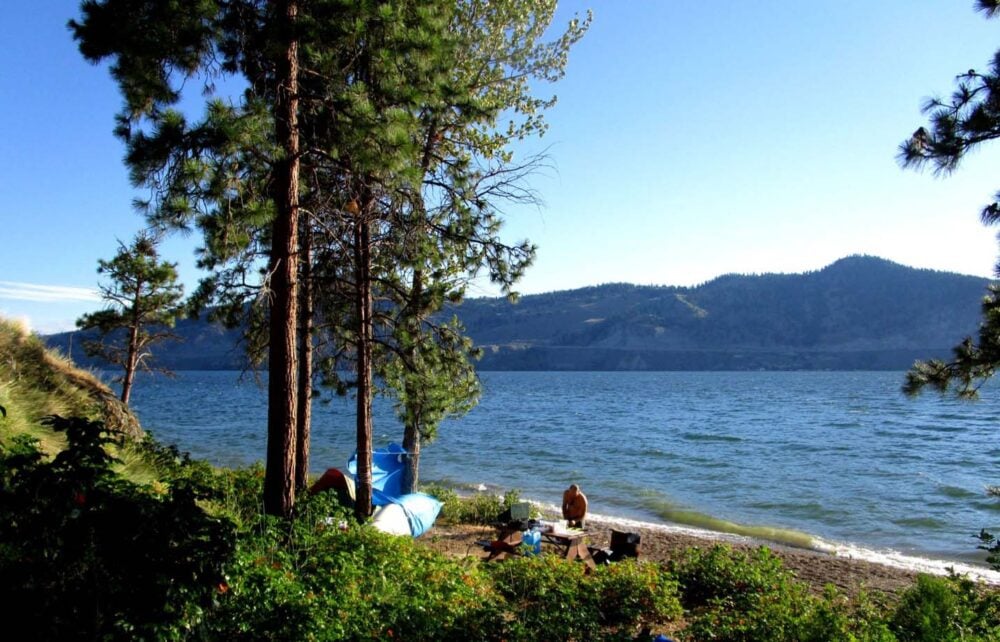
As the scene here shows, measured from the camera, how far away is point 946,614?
681cm

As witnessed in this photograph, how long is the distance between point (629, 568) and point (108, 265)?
15362 millimetres

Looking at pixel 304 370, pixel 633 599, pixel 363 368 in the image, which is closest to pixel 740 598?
pixel 633 599

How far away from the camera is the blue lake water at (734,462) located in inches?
771

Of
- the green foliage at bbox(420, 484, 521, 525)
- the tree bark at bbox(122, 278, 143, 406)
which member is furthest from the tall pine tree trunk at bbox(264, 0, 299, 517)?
the tree bark at bbox(122, 278, 143, 406)

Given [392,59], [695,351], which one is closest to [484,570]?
[392,59]

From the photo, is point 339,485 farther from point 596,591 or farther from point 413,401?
point 596,591

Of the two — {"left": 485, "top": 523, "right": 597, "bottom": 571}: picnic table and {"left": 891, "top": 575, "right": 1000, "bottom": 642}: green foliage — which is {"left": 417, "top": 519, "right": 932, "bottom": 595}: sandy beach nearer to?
{"left": 485, "top": 523, "right": 597, "bottom": 571}: picnic table

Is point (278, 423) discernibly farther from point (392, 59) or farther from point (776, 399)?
point (776, 399)

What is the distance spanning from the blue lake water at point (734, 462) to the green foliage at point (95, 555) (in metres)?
7.23

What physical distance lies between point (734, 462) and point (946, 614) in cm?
2552

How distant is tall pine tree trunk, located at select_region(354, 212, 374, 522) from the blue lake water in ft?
6.61

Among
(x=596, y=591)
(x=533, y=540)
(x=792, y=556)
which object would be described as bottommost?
(x=792, y=556)

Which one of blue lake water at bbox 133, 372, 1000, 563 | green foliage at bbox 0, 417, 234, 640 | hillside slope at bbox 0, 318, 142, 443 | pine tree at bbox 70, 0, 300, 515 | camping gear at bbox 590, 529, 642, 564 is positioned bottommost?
blue lake water at bbox 133, 372, 1000, 563

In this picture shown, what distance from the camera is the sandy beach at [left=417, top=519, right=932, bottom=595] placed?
1259 cm
